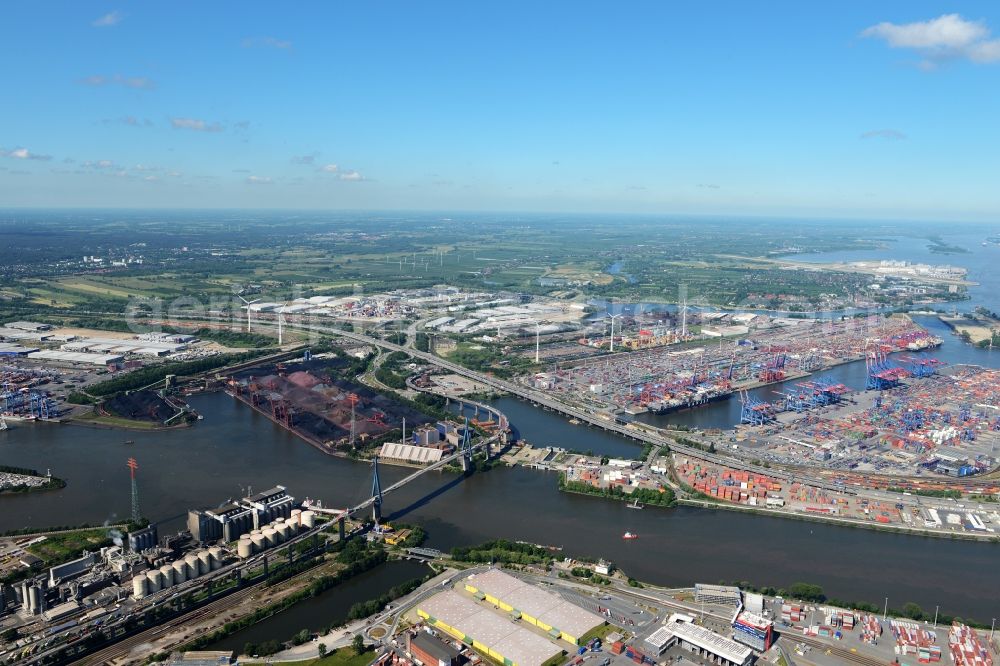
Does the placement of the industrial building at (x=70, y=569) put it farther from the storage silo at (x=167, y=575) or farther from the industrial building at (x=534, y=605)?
the industrial building at (x=534, y=605)

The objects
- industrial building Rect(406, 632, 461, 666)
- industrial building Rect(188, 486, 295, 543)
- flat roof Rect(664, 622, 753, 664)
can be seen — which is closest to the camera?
industrial building Rect(406, 632, 461, 666)

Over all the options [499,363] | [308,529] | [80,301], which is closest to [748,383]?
[499,363]

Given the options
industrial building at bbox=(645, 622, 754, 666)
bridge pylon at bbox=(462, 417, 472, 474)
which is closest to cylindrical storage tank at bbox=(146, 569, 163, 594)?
bridge pylon at bbox=(462, 417, 472, 474)

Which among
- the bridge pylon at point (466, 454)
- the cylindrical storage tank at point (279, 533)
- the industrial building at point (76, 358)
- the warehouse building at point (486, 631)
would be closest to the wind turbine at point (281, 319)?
the industrial building at point (76, 358)

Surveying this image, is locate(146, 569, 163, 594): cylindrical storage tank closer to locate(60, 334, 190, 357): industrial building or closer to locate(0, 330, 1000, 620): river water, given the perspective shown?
locate(0, 330, 1000, 620): river water

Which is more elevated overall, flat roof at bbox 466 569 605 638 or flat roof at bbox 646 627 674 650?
flat roof at bbox 466 569 605 638

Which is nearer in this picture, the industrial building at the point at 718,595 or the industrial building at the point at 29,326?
the industrial building at the point at 718,595

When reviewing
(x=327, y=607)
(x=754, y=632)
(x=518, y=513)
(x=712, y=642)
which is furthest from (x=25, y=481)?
(x=754, y=632)
